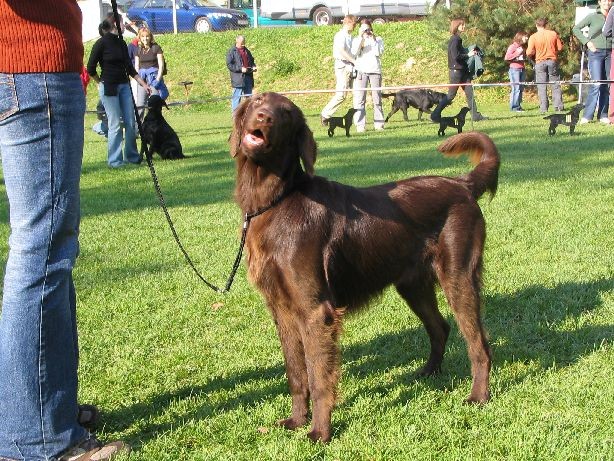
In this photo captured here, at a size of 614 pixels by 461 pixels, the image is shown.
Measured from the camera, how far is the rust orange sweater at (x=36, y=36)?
2.72m

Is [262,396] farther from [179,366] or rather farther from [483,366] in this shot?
[483,366]

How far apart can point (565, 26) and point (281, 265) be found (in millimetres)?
22630

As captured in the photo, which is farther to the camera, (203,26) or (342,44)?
(203,26)

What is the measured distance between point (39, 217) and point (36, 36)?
664 millimetres

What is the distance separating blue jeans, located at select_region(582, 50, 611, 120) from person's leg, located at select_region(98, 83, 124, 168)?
9.81 m

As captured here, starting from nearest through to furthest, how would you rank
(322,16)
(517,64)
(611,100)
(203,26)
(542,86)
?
(611,100), (542,86), (517,64), (322,16), (203,26)

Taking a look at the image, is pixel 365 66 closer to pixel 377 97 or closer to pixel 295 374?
pixel 377 97

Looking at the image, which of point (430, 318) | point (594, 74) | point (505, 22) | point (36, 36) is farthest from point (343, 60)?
point (36, 36)

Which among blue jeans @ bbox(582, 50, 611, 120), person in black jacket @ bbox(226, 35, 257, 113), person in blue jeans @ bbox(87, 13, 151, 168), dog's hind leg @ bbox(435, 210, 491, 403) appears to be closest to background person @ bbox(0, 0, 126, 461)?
dog's hind leg @ bbox(435, 210, 491, 403)

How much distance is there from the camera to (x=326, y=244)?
3545mm

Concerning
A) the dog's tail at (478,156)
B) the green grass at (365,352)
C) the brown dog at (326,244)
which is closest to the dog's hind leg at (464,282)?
the brown dog at (326,244)

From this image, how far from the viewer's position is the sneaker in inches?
120

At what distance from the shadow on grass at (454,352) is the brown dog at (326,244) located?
10.9 inches

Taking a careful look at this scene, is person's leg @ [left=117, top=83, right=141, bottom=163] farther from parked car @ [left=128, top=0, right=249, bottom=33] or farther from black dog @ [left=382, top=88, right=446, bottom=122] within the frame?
parked car @ [left=128, top=0, right=249, bottom=33]
